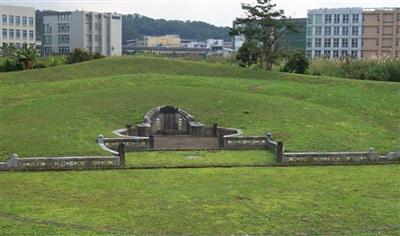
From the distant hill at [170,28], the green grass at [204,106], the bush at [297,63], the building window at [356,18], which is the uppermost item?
the distant hill at [170,28]

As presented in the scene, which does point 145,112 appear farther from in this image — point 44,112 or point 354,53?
point 354,53

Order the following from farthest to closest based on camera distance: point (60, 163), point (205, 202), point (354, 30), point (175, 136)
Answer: point (354, 30) < point (175, 136) < point (60, 163) < point (205, 202)

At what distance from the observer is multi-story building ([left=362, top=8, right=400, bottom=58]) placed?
87.5 m

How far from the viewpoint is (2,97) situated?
1192 inches

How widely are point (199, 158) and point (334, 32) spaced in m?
82.6

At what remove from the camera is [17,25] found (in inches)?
3733

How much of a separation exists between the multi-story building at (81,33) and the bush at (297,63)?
2535 inches

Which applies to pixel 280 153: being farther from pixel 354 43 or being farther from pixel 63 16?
pixel 63 16

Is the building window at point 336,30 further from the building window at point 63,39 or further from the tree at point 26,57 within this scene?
the tree at point 26,57

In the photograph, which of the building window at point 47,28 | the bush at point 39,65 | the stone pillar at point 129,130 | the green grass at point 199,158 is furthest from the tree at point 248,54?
the building window at point 47,28

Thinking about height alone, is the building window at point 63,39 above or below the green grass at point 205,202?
above

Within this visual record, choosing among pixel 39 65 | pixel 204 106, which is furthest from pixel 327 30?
pixel 204 106

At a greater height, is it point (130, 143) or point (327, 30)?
point (327, 30)

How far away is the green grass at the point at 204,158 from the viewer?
491 inches
